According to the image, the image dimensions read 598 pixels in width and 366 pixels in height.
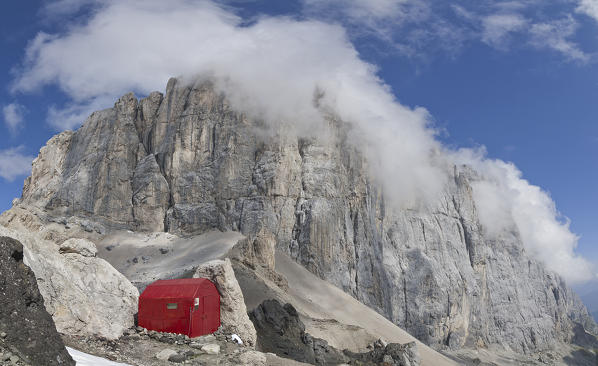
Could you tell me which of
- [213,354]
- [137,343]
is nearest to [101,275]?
[137,343]

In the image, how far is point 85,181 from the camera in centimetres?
8975

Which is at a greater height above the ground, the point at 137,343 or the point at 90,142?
the point at 90,142

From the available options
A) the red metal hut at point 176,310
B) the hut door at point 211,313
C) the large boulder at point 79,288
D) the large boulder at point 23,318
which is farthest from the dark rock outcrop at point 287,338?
the large boulder at point 23,318

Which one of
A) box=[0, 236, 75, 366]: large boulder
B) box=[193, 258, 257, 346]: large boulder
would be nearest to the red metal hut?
box=[193, 258, 257, 346]: large boulder

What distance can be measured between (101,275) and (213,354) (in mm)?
5814

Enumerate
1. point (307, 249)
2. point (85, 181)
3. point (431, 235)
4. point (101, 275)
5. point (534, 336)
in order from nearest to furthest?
point (101, 275) < point (307, 249) < point (85, 181) < point (431, 235) < point (534, 336)

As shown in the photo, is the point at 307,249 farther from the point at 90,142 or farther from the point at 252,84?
the point at 90,142

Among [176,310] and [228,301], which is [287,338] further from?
[176,310]

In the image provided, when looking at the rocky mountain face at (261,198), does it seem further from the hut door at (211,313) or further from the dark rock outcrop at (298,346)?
the hut door at (211,313)

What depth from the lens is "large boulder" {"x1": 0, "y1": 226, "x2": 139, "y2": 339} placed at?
1584 centimetres

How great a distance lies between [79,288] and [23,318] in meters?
8.15

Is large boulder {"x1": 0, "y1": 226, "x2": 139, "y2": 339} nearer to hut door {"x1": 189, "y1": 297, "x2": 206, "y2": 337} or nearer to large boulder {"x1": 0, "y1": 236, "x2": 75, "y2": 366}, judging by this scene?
hut door {"x1": 189, "y1": 297, "x2": 206, "y2": 337}

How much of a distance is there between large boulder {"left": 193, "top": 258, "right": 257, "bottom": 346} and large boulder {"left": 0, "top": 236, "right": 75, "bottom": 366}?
38.2ft

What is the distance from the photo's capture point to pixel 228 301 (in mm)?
21953
